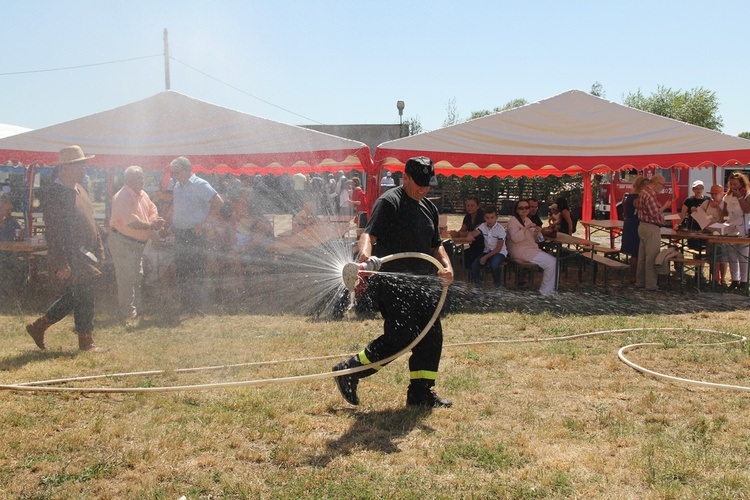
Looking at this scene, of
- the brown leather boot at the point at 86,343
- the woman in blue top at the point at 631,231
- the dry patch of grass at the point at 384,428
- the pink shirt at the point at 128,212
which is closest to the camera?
the dry patch of grass at the point at 384,428

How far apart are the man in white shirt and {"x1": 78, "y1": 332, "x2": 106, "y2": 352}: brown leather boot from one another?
557cm

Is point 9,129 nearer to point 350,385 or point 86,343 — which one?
point 86,343

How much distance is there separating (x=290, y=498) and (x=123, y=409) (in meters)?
1.82

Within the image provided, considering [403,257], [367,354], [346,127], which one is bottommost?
[367,354]

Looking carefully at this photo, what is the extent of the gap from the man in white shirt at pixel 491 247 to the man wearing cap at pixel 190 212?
3.90 meters

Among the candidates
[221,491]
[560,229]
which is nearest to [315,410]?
[221,491]

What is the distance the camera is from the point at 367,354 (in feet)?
15.0

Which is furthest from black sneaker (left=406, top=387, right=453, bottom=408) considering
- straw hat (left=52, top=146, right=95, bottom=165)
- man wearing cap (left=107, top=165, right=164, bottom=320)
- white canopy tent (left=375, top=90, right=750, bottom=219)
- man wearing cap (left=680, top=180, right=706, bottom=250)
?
man wearing cap (left=680, top=180, right=706, bottom=250)

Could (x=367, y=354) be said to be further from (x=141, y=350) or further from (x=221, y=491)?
(x=141, y=350)

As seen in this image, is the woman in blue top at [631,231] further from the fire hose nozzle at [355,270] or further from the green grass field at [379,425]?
the fire hose nozzle at [355,270]

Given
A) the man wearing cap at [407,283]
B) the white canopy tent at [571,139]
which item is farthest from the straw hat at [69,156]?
the white canopy tent at [571,139]

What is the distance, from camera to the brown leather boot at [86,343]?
614cm

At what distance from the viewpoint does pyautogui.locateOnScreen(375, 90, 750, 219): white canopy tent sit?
32.8 feet

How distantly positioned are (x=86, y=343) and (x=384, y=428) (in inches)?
131
